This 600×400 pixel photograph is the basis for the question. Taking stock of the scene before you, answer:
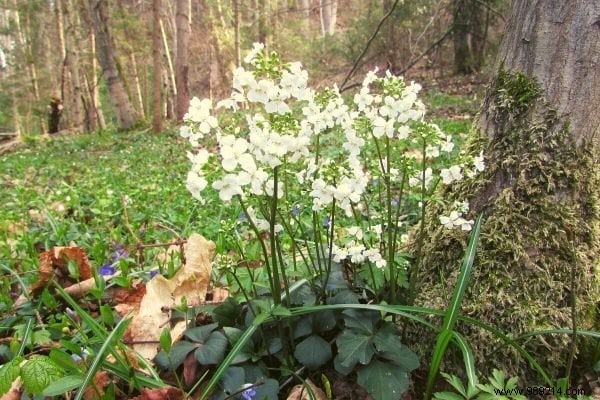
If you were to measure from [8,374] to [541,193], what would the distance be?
1.82 m

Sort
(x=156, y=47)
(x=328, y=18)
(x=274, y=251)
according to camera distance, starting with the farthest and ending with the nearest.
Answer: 1. (x=328, y=18)
2. (x=156, y=47)
3. (x=274, y=251)

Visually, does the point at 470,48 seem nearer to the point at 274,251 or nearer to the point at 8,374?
the point at 274,251

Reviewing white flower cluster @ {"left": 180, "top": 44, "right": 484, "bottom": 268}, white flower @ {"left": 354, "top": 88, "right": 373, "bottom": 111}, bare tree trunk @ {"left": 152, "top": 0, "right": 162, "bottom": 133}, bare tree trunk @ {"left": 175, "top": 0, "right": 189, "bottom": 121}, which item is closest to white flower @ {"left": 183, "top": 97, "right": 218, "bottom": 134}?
white flower cluster @ {"left": 180, "top": 44, "right": 484, "bottom": 268}

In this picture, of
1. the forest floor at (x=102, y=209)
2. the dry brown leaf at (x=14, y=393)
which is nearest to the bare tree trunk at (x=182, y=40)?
the forest floor at (x=102, y=209)

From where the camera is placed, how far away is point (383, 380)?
120 cm

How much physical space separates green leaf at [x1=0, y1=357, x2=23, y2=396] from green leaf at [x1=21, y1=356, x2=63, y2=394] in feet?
0.22

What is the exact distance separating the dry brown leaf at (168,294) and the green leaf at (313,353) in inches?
20.1

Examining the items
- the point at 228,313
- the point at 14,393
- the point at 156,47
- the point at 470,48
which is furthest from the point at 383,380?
the point at 470,48

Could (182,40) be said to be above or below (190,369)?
above

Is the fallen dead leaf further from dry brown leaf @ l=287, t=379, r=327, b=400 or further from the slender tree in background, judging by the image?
the slender tree in background

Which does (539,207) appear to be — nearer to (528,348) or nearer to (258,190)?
(528,348)

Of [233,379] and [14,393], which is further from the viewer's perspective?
[14,393]

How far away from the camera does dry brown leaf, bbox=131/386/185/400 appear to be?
123 cm

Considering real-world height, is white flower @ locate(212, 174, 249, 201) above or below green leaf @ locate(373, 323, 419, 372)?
above
